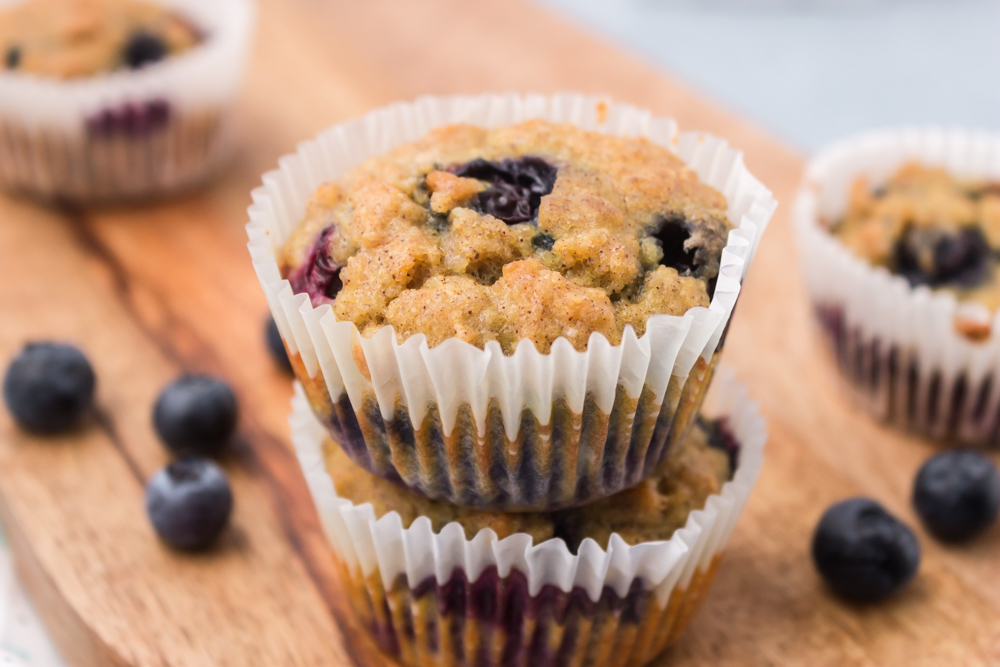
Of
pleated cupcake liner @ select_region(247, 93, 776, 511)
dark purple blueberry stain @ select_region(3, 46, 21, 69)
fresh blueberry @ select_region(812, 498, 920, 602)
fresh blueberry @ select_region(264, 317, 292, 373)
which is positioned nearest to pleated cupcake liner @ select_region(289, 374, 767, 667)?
pleated cupcake liner @ select_region(247, 93, 776, 511)

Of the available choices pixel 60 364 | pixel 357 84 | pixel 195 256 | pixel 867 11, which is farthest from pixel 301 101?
pixel 867 11

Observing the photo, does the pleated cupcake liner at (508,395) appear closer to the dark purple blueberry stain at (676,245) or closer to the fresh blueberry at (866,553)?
the dark purple blueberry stain at (676,245)

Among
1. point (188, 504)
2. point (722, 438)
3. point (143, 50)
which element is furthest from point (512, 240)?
point (143, 50)

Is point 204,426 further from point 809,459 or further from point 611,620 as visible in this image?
point 809,459

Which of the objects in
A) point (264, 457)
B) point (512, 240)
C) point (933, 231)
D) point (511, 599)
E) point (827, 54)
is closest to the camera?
point (512, 240)

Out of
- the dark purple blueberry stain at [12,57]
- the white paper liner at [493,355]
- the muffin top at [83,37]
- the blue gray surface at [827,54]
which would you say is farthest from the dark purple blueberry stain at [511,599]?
the blue gray surface at [827,54]

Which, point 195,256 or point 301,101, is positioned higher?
point 301,101

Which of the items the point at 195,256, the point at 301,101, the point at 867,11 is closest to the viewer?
the point at 195,256

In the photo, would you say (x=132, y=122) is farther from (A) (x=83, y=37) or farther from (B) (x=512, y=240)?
(B) (x=512, y=240)
